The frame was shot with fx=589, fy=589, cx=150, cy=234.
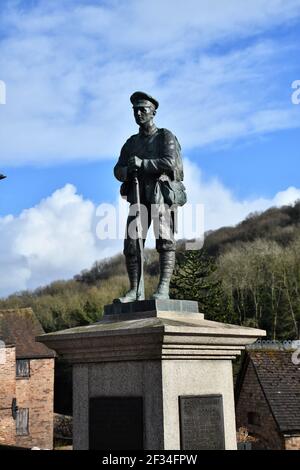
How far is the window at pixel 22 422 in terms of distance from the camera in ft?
99.9

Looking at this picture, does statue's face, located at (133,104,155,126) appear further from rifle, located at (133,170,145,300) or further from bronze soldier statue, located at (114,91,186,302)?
rifle, located at (133,170,145,300)

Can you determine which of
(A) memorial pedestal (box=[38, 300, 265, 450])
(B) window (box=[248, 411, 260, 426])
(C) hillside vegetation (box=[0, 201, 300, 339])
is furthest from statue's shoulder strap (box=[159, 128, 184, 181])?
(C) hillside vegetation (box=[0, 201, 300, 339])

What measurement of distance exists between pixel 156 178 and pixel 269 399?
1347 cm

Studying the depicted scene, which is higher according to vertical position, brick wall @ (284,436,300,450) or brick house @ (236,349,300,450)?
brick house @ (236,349,300,450)

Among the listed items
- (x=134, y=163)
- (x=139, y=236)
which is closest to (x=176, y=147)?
(x=134, y=163)

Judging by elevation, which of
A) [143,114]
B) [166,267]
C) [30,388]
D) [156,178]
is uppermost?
[143,114]

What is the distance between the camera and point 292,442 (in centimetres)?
1691

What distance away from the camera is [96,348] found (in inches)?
228

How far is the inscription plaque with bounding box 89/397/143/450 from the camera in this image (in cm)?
552

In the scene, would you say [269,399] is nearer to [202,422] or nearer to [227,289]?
[202,422]

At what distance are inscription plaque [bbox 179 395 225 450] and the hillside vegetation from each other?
1875cm
